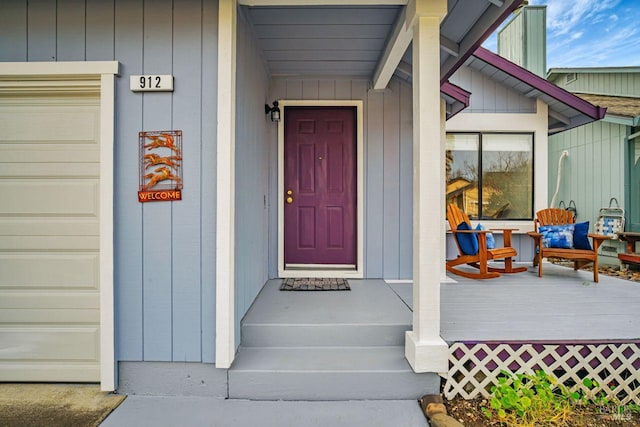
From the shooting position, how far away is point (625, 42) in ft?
31.6

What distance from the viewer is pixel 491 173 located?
5.07 meters

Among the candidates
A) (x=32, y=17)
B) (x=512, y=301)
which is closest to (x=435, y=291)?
(x=512, y=301)

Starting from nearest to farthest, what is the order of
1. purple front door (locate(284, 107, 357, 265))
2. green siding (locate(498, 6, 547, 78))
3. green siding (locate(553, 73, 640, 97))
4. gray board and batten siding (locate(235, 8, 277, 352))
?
gray board and batten siding (locate(235, 8, 277, 352))
purple front door (locate(284, 107, 357, 265))
green siding (locate(498, 6, 547, 78))
green siding (locate(553, 73, 640, 97))

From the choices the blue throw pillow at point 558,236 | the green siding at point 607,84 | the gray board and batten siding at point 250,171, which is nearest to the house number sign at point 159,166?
the gray board and batten siding at point 250,171

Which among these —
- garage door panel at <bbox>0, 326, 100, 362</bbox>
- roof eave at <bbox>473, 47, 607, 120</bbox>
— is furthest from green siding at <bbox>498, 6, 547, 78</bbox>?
garage door panel at <bbox>0, 326, 100, 362</bbox>

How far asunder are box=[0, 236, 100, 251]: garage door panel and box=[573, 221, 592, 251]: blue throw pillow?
4837 millimetres

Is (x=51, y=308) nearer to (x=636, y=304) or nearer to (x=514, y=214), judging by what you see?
(x=636, y=304)

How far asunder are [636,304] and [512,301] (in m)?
1.03

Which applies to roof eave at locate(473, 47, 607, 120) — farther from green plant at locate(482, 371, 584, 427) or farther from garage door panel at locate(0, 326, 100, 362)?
garage door panel at locate(0, 326, 100, 362)

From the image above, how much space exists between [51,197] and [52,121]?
0.50 meters

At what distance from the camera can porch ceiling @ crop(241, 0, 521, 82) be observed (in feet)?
7.52

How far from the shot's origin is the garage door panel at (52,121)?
2.14 m

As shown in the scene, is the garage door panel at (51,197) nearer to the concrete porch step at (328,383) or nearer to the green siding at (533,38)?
the concrete porch step at (328,383)

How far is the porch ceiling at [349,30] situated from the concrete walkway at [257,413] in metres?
2.54
